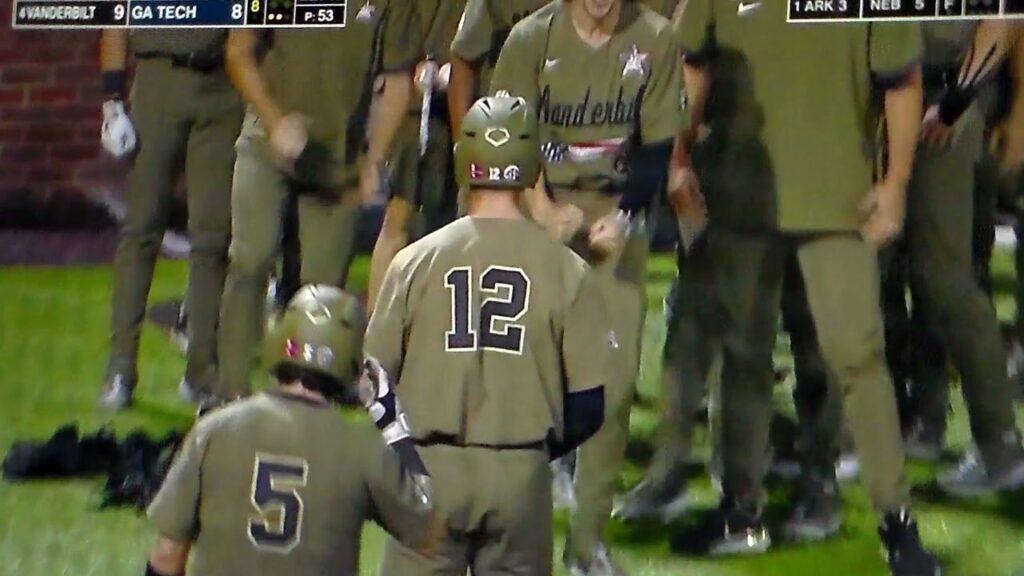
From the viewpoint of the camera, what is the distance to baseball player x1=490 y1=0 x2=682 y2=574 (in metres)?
2.80

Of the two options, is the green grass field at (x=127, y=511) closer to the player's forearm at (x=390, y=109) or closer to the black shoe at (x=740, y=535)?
the black shoe at (x=740, y=535)

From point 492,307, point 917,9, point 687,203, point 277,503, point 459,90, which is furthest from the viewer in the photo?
point 459,90

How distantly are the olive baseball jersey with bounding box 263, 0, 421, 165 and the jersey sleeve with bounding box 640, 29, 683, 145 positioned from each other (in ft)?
1.76

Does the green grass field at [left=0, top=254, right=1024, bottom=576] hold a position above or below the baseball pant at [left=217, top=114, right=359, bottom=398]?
below

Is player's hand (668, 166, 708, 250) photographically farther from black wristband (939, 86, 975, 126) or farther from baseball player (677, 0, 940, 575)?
black wristband (939, 86, 975, 126)

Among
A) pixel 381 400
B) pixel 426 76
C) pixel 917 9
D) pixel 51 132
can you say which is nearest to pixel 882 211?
pixel 917 9

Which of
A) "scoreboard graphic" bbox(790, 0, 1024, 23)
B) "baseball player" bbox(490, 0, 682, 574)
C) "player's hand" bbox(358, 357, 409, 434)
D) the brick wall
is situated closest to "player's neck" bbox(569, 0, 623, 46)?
"baseball player" bbox(490, 0, 682, 574)

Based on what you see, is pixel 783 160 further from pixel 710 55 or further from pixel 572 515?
pixel 572 515

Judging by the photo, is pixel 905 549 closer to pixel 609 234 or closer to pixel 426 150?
pixel 609 234

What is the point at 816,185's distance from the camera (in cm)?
283

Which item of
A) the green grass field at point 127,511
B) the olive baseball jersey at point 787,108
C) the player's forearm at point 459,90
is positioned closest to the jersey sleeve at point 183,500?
the green grass field at point 127,511

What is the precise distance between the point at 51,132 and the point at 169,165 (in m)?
0.28

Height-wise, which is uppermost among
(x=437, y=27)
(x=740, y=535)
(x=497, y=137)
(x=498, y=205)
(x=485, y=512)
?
(x=437, y=27)

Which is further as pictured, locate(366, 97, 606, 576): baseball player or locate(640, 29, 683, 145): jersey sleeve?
locate(640, 29, 683, 145): jersey sleeve
